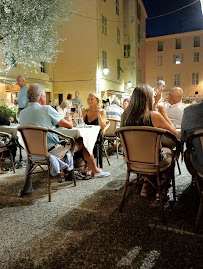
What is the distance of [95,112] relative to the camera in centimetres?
507

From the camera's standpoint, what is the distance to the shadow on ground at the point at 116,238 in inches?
76.0

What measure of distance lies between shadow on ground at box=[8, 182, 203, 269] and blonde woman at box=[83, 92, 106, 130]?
2194 mm

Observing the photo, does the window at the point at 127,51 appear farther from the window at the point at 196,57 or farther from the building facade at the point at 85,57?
the window at the point at 196,57

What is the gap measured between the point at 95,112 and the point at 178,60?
1207 inches

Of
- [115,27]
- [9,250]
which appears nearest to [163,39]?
[115,27]

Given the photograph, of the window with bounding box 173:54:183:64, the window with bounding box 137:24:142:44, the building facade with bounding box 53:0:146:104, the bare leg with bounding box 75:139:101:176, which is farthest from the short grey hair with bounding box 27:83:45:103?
the window with bounding box 173:54:183:64

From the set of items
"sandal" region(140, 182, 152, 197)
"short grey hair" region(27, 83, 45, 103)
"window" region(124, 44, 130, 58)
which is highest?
"window" region(124, 44, 130, 58)

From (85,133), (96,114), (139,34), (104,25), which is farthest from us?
(139,34)

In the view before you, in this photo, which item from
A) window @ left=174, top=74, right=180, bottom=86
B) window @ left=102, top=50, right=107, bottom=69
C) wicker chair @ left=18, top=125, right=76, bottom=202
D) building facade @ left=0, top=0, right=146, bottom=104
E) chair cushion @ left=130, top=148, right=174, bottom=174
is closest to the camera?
chair cushion @ left=130, top=148, right=174, bottom=174

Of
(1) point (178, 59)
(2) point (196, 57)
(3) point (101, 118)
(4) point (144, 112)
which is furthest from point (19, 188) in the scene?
(2) point (196, 57)

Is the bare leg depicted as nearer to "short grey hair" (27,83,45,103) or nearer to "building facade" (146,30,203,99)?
"short grey hair" (27,83,45,103)

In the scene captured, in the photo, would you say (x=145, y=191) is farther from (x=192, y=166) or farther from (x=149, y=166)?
(x=192, y=166)

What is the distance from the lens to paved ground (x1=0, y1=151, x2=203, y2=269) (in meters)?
1.95

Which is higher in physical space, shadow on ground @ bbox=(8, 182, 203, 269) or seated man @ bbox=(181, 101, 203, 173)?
seated man @ bbox=(181, 101, 203, 173)
